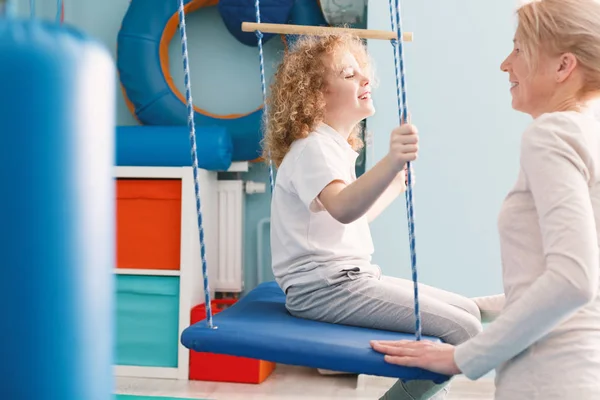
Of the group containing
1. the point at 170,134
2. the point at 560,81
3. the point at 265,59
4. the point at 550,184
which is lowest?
the point at 550,184

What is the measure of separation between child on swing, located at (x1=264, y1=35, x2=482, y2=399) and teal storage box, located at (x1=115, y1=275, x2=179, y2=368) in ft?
4.07

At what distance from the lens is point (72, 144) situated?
73 cm

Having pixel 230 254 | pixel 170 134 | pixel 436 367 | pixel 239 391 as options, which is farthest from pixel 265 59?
pixel 436 367

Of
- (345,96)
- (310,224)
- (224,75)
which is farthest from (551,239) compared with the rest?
(224,75)

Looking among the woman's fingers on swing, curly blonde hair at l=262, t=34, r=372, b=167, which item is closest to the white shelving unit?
curly blonde hair at l=262, t=34, r=372, b=167

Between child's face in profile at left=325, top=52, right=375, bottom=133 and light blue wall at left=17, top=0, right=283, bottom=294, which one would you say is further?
light blue wall at left=17, top=0, right=283, bottom=294

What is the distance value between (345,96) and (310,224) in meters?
0.33

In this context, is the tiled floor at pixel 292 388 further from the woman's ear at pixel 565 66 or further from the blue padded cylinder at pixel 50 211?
the blue padded cylinder at pixel 50 211

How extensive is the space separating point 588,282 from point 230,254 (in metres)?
2.13

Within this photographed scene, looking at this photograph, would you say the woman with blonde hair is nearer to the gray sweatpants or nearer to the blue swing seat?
the blue swing seat

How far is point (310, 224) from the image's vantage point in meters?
1.45

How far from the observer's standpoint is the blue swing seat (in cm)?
112

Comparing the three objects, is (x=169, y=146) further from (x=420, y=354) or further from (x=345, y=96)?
(x=420, y=354)

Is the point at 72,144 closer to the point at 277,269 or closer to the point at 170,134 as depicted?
the point at 277,269
